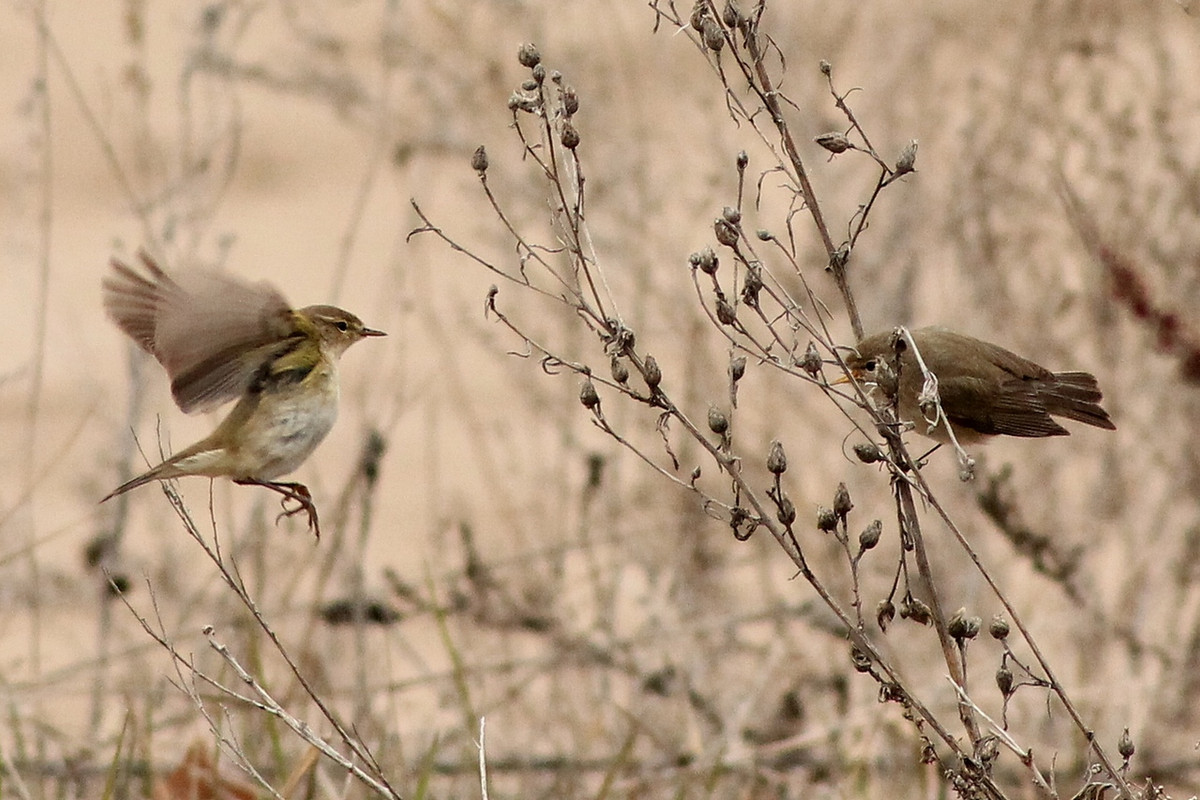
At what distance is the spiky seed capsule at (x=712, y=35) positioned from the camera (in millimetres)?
2469

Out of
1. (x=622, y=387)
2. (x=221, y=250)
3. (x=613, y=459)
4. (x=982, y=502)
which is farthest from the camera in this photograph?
(x=613, y=459)

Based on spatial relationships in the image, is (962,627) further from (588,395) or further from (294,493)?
(294,493)

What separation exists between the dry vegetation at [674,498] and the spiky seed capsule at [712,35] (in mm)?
1655

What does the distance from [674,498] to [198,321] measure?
3.63 meters

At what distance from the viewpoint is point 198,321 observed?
322 cm

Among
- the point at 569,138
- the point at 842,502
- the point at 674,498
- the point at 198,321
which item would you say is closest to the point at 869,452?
the point at 842,502

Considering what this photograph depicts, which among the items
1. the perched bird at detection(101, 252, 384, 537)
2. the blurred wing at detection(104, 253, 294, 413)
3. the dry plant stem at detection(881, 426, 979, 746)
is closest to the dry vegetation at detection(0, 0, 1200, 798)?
the perched bird at detection(101, 252, 384, 537)

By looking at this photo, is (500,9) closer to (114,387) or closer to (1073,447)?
(1073,447)

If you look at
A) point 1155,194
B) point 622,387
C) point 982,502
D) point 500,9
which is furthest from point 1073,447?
point 622,387

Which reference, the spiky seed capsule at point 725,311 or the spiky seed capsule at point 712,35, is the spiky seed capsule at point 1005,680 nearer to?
the spiky seed capsule at point 725,311

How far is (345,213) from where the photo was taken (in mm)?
12891

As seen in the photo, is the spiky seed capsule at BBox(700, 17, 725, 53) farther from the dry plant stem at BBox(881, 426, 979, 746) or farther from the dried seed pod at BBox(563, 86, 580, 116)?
the dry plant stem at BBox(881, 426, 979, 746)

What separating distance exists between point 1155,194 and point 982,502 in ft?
6.50

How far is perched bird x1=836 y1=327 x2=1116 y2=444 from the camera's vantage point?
10.8ft
